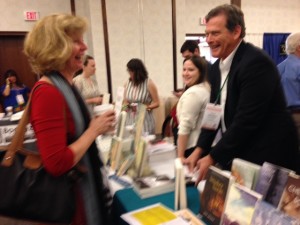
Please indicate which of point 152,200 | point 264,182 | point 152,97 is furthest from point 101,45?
point 264,182

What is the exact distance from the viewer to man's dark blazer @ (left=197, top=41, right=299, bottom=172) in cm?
132

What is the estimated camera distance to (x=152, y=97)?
3572mm

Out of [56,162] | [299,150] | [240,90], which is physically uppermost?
[240,90]

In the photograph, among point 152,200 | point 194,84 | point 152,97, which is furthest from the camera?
point 152,97

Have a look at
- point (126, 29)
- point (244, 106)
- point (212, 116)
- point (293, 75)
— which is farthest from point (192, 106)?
point (126, 29)

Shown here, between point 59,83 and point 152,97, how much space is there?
2.60 m

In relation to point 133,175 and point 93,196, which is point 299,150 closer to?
point 133,175

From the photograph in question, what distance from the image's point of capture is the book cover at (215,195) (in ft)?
3.29

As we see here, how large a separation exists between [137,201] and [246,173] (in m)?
0.56

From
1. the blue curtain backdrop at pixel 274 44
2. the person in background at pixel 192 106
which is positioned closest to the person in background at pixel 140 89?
the person in background at pixel 192 106

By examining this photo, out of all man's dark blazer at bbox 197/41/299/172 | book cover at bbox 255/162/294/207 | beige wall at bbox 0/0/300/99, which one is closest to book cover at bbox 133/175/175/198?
man's dark blazer at bbox 197/41/299/172

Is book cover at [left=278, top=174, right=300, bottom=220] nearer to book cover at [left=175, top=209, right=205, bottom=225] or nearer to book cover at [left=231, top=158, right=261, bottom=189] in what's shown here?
book cover at [left=231, top=158, right=261, bottom=189]

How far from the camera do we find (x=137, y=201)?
1343 millimetres

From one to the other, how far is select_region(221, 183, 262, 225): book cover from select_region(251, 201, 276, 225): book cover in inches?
0.5
